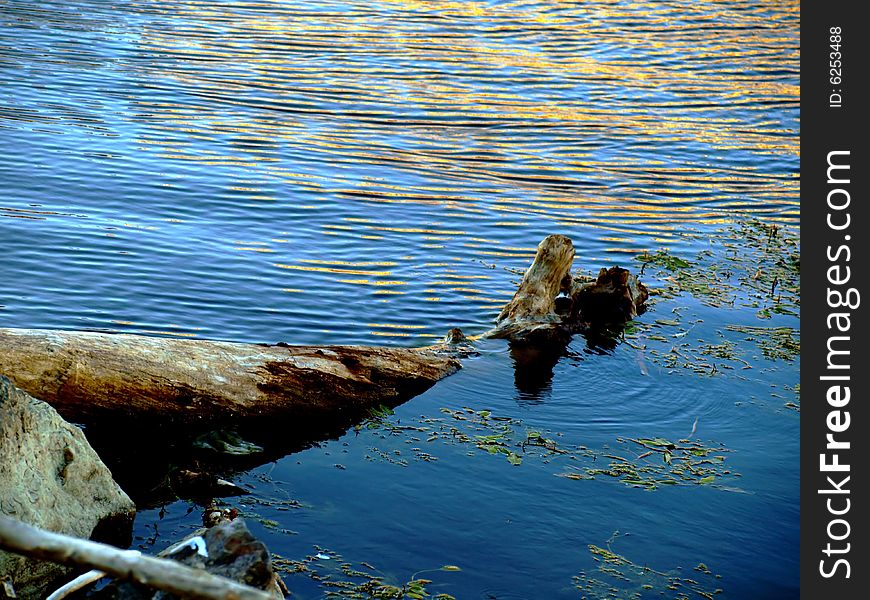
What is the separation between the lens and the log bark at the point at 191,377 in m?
8.42

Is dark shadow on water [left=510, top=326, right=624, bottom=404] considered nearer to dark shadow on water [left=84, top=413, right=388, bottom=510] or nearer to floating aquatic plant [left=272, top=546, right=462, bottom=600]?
dark shadow on water [left=84, top=413, right=388, bottom=510]

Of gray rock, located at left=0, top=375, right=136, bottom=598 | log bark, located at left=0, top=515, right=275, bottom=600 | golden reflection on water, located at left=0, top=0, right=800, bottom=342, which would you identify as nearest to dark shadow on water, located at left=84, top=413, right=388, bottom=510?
gray rock, located at left=0, top=375, right=136, bottom=598

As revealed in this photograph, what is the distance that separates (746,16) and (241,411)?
26569mm

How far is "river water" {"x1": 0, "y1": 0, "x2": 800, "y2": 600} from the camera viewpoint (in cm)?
835

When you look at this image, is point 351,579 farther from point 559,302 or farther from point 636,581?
point 559,302

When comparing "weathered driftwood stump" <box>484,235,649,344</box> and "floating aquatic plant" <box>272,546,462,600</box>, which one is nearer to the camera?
"floating aquatic plant" <box>272,546,462,600</box>

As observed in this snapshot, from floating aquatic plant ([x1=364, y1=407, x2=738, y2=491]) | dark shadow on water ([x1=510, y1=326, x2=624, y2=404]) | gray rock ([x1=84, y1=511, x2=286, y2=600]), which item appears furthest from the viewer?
dark shadow on water ([x1=510, y1=326, x2=624, y2=404])

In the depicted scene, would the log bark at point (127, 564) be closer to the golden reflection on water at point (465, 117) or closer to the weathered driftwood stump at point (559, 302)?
the weathered driftwood stump at point (559, 302)

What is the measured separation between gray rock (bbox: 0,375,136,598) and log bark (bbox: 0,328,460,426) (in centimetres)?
106

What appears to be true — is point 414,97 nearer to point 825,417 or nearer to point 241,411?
point 241,411

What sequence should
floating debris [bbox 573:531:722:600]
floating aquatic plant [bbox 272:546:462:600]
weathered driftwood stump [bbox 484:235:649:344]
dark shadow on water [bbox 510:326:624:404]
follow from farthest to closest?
weathered driftwood stump [bbox 484:235:649:344]
dark shadow on water [bbox 510:326:624:404]
floating debris [bbox 573:531:722:600]
floating aquatic plant [bbox 272:546:462:600]

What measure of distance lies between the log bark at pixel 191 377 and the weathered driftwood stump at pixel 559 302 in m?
2.14

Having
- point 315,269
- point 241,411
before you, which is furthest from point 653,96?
point 241,411

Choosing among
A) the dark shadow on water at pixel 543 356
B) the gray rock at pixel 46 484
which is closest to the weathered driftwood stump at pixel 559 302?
the dark shadow on water at pixel 543 356
